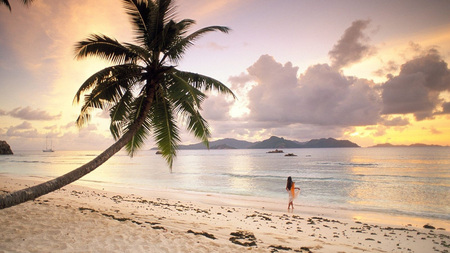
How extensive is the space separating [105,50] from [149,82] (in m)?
1.88

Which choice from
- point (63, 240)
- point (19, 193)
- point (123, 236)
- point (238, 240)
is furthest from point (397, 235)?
point (19, 193)

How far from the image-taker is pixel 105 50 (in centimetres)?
784

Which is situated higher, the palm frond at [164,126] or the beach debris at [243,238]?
the palm frond at [164,126]

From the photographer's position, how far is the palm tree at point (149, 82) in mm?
7305

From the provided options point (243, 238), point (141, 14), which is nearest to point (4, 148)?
point (141, 14)

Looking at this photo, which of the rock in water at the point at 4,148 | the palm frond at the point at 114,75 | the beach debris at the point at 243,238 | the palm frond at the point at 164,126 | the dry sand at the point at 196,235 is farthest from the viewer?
the rock in water at the point at 4,148

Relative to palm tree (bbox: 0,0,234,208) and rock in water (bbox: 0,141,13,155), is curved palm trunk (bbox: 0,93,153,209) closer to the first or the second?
palm tree (bbox: 0,0,234,208)

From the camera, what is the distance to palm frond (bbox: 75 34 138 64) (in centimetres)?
740

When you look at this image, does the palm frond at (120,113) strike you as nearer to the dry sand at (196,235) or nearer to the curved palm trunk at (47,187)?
the curved palm trunk at (47,187)

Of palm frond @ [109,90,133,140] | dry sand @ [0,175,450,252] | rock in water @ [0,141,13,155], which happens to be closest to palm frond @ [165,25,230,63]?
palm frond @ [109,90,133,140]

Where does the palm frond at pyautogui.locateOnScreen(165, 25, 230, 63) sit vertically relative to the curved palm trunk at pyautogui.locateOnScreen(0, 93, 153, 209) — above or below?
above

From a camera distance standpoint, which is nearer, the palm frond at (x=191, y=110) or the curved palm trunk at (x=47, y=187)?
the curved palm trunk at (x=47, y=187)

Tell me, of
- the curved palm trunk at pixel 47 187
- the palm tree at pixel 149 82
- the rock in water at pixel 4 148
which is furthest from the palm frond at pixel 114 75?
the rock in water at pixel 4 148

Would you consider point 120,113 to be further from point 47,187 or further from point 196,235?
point 196,235
